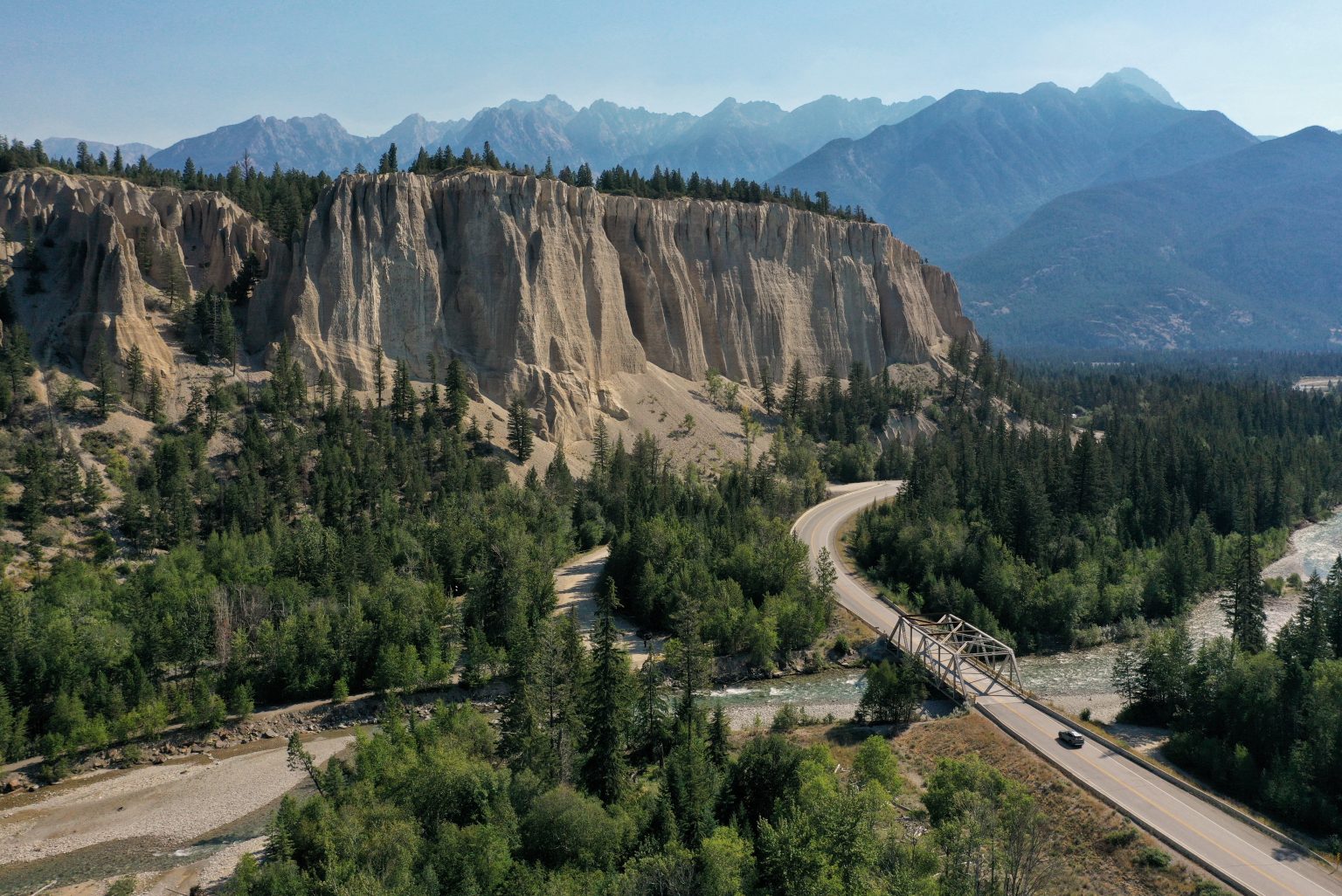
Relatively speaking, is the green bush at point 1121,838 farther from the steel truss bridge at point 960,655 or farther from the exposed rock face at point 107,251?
the exposed rock face at point 107,251

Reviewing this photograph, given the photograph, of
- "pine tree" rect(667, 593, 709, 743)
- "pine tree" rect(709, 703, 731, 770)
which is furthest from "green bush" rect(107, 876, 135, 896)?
"pine tree" rect(709, 703, 731, 770)

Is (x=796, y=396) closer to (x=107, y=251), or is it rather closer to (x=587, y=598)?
(x=587, y=598)

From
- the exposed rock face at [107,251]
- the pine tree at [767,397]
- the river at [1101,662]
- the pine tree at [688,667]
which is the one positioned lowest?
the river at [1101,662]

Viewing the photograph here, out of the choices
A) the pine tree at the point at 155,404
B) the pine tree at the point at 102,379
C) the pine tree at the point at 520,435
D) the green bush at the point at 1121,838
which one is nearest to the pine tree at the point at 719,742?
the green bush at the point at 1121,838

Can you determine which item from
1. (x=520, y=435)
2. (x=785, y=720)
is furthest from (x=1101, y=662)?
(x=520, y=435)

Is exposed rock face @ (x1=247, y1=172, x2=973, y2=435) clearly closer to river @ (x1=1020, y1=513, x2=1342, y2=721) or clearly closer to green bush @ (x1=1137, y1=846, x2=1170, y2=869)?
river @ (x1=1020, y1=513, x2=1342, y2=721)

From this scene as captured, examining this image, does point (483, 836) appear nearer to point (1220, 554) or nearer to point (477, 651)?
point (477, 651)
